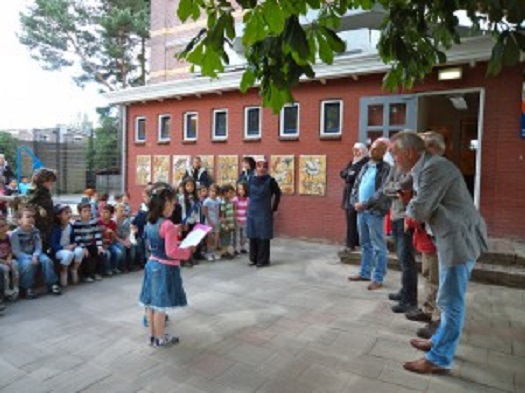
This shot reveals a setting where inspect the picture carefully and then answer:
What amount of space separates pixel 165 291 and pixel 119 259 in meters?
2.98

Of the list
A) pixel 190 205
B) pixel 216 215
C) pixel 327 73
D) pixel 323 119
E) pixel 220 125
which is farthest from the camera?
pixel 220 125

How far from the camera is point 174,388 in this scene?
3020 mm

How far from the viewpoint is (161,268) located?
3734 mm

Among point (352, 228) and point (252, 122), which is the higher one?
point (252, 122)

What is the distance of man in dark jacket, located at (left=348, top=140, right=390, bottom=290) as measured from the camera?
5.14 metres

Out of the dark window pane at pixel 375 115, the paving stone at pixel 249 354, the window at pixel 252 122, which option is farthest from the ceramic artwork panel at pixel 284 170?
the paving stone at pixel 249 354

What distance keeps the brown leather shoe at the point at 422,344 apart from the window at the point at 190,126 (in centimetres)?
877

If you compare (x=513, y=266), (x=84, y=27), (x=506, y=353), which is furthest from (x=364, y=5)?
(x=84, y=27)

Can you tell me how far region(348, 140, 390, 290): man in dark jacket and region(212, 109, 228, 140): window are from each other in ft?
19.2

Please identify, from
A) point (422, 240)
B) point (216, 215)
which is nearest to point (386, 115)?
point (216, 215)

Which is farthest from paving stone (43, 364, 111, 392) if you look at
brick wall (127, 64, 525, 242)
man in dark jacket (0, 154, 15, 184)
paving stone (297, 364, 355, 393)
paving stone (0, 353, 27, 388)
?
man in dark jacket (0, 154, 15, 184)

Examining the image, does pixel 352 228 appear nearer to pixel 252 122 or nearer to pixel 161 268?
pixel 161 268

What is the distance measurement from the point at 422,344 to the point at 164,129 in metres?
10.1

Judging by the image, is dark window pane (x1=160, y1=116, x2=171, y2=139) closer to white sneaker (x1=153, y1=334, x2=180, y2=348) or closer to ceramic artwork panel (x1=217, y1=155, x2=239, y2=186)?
ceramic artwork panel (x1=217, y1=155, x2=239, y2=186)
